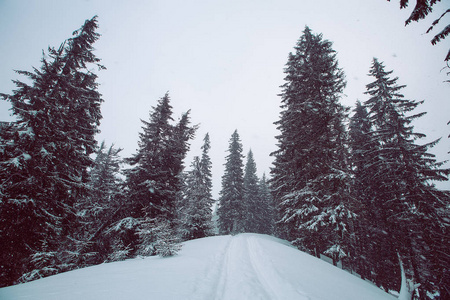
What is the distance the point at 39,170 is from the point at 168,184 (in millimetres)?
9155

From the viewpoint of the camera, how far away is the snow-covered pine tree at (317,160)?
11766mm

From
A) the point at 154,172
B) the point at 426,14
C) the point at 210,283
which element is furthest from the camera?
the point at 154,172

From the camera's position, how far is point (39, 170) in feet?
25.9

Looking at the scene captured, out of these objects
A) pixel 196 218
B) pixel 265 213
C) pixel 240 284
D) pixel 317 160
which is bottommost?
pixel 240 284

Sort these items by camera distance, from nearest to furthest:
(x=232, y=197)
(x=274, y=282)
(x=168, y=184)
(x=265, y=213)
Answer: (x=274, y=282)
(x=168, y=184)
(x=232, y=197)
(x=265, y=213)

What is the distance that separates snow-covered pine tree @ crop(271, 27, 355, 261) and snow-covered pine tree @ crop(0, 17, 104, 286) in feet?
45.4

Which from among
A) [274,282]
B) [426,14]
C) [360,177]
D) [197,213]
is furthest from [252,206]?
[426,14]

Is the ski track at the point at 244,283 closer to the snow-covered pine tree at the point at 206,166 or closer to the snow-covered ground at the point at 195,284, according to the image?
the snow-covered ground at the point at 195,284

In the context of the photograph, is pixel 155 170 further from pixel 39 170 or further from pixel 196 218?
pixel 196 218

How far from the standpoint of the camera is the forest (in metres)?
8.07

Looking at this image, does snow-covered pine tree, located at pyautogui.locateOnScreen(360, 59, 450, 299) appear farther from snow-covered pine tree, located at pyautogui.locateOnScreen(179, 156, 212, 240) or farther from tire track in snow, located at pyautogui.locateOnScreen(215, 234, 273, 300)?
snow-covered pine tree, located at pyautogui.locateOnScreen(179, 156, 212, 240)

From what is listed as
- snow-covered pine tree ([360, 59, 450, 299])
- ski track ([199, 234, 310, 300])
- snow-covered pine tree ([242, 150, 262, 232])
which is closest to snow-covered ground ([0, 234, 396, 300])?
ski track ([199, 234, 310, 300])

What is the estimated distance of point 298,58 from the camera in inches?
631

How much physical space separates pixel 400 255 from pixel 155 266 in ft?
58.4
